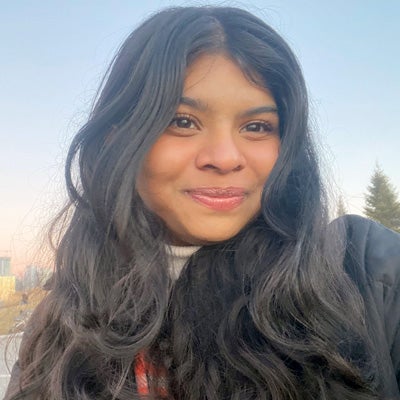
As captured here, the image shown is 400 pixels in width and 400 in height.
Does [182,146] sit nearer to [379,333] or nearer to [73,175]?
[73,175]

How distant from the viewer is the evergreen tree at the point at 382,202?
24.7 meters

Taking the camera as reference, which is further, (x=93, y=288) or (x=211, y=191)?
(x=93, y=288)

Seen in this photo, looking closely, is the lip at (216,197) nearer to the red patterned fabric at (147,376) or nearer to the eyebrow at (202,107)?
the eyebrow at (202,107)

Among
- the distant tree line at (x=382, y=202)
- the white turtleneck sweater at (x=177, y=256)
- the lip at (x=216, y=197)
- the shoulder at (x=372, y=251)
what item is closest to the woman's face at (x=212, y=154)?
the lip at (x=216, y=197)

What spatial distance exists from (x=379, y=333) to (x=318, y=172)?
0.64m

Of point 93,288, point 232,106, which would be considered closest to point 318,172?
point 232,106

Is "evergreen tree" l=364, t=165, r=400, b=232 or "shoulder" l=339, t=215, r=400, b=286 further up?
"shoulder" l=339, t=215, r=400, b=286

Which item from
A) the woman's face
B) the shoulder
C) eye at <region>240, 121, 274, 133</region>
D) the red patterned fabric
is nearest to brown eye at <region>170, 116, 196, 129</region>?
the woman's face

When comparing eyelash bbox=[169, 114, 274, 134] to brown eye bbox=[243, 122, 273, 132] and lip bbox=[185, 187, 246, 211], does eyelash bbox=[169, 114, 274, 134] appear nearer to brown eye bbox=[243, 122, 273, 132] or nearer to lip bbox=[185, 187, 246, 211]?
brown eye bbox=[243, 122, 273, 132]

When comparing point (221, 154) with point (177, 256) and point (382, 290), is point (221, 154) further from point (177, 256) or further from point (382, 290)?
point (382, 290)

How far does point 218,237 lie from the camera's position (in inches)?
67.1

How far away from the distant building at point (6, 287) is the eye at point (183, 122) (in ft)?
6.46

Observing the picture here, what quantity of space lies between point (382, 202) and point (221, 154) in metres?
25.2

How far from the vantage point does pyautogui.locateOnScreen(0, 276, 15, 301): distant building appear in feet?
10.5
